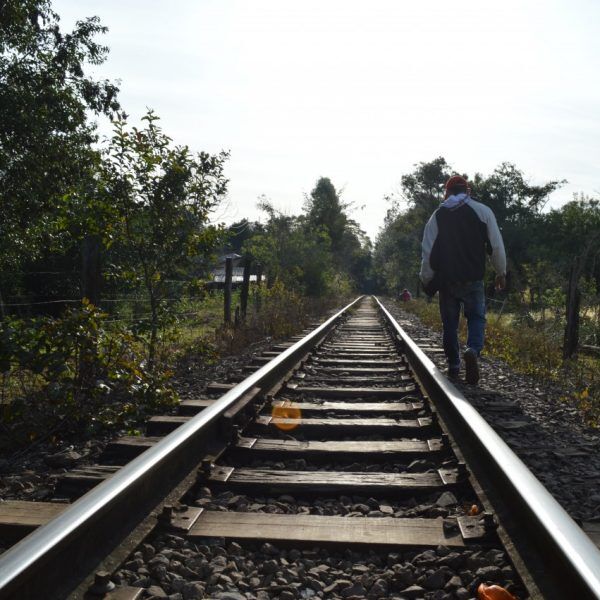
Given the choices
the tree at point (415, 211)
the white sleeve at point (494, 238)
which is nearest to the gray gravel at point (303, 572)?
the white sleeve at point (494, 238)

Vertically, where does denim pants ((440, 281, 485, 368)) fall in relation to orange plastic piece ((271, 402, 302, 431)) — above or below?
above

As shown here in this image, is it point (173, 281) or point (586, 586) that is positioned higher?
point (173, 281)

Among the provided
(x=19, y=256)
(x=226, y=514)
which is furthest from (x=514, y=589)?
(x=19, y=256)

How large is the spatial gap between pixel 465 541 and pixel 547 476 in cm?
100

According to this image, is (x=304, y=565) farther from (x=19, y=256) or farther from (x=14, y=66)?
(x=14, y=66)

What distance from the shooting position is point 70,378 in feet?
13.9

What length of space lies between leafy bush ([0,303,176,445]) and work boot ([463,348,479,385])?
250cm

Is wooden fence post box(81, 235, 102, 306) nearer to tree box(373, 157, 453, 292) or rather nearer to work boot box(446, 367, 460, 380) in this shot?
work boot box(446, 367, 460, 380)

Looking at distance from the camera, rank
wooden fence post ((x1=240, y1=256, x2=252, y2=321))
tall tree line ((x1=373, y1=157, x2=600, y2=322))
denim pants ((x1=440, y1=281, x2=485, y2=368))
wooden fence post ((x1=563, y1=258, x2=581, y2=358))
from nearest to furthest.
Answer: denim pants ((x1=440, y1=281, x2=485, y2=368)), wooden fence post ((x1=563, y1=258, x2=581, y2=358)), wooden fence post ((x1=240, y1=256, x2=252, y2=321)), tall tree line ((x1=373, y1=157, x2=600, y2=322))

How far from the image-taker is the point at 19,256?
41.4 ft

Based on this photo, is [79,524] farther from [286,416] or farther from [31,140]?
[31,140]

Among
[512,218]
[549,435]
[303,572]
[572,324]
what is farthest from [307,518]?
[512,218]

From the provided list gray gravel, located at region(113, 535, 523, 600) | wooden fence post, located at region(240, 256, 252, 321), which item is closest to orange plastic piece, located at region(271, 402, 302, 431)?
gray gravel, located at region(113, 535, 523, 600)

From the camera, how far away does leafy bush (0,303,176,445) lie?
392 centimetres
